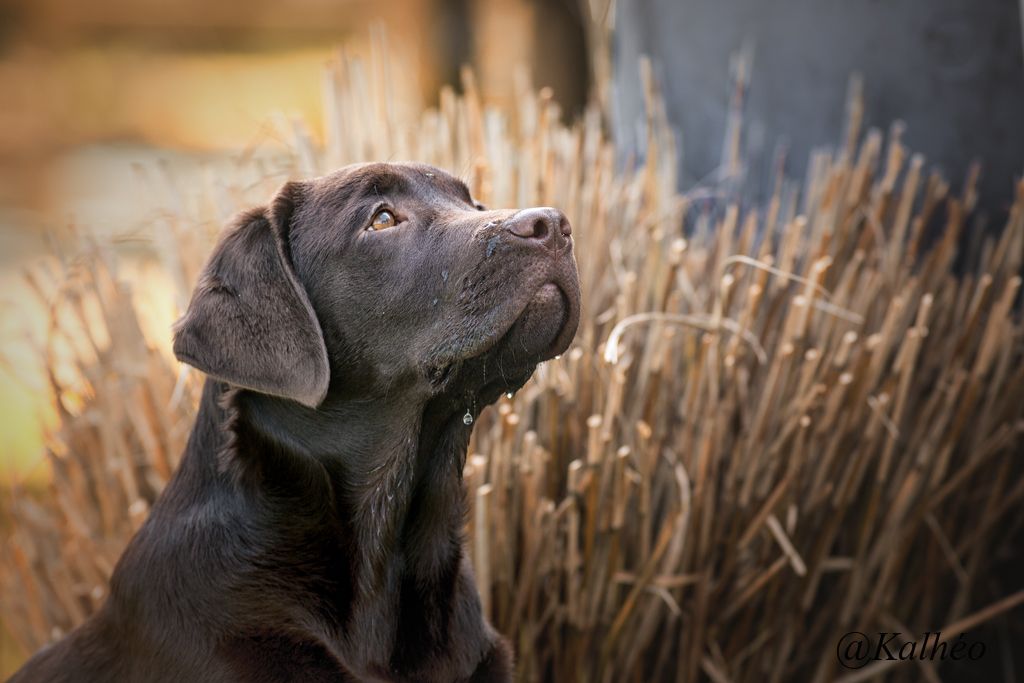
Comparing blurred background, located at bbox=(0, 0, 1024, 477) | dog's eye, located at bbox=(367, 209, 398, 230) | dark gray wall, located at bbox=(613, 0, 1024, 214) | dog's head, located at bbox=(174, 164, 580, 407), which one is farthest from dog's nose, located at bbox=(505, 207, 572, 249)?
blurred background, located at bbox=(0, 0, 1024, 477)

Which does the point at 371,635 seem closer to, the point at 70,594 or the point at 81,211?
the point at 70,594

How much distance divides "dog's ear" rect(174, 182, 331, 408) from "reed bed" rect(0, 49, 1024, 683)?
2.15 feet

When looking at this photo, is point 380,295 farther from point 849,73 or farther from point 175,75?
point 175,75

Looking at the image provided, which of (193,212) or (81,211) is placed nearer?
(193,212)

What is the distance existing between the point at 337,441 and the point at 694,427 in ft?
3.34

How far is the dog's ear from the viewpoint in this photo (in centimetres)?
220

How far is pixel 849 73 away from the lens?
152 inches

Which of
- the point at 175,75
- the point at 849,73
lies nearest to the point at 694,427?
the point at 849,73

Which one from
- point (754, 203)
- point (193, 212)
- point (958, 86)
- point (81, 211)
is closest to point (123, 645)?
point (193, 212)

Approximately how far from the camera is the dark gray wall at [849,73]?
3723mm

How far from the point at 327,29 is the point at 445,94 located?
4.22m

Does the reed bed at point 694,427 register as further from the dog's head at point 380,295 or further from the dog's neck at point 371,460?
the dog's head at point 380,295

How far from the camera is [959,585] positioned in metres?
3.30

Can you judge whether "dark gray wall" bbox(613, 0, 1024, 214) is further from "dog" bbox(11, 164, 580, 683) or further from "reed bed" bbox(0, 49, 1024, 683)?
"dog" bbox(11, 164, 580, 683)
